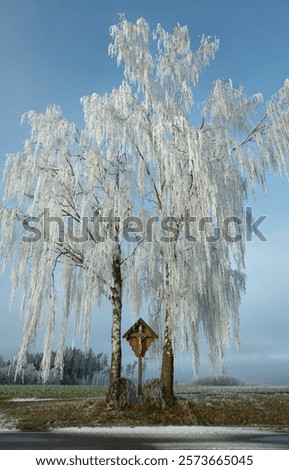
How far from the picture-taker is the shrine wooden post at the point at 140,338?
1284 cm

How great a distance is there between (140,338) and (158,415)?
7.40 ft

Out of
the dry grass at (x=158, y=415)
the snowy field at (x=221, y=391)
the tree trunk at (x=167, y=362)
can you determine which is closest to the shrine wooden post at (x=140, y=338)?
the tree trunk at (x=167, y=362)

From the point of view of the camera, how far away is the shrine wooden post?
12844mm

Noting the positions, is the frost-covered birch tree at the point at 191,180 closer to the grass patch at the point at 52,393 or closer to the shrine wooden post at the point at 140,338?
the shrine wooden post at the point at 140,338

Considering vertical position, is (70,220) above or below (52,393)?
above

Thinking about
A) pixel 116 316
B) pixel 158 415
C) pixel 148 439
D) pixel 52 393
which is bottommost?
pixel 148 439

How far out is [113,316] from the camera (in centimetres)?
1319

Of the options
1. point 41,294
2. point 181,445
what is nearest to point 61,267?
point 41,294

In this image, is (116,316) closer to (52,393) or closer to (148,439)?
(148,439)

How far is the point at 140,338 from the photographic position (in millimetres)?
12852

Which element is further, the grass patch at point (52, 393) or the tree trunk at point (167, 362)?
the grass patch at point (52, 393)

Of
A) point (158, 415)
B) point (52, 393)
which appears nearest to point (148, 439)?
point (158, 415)

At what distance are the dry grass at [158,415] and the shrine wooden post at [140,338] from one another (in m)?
1.49
